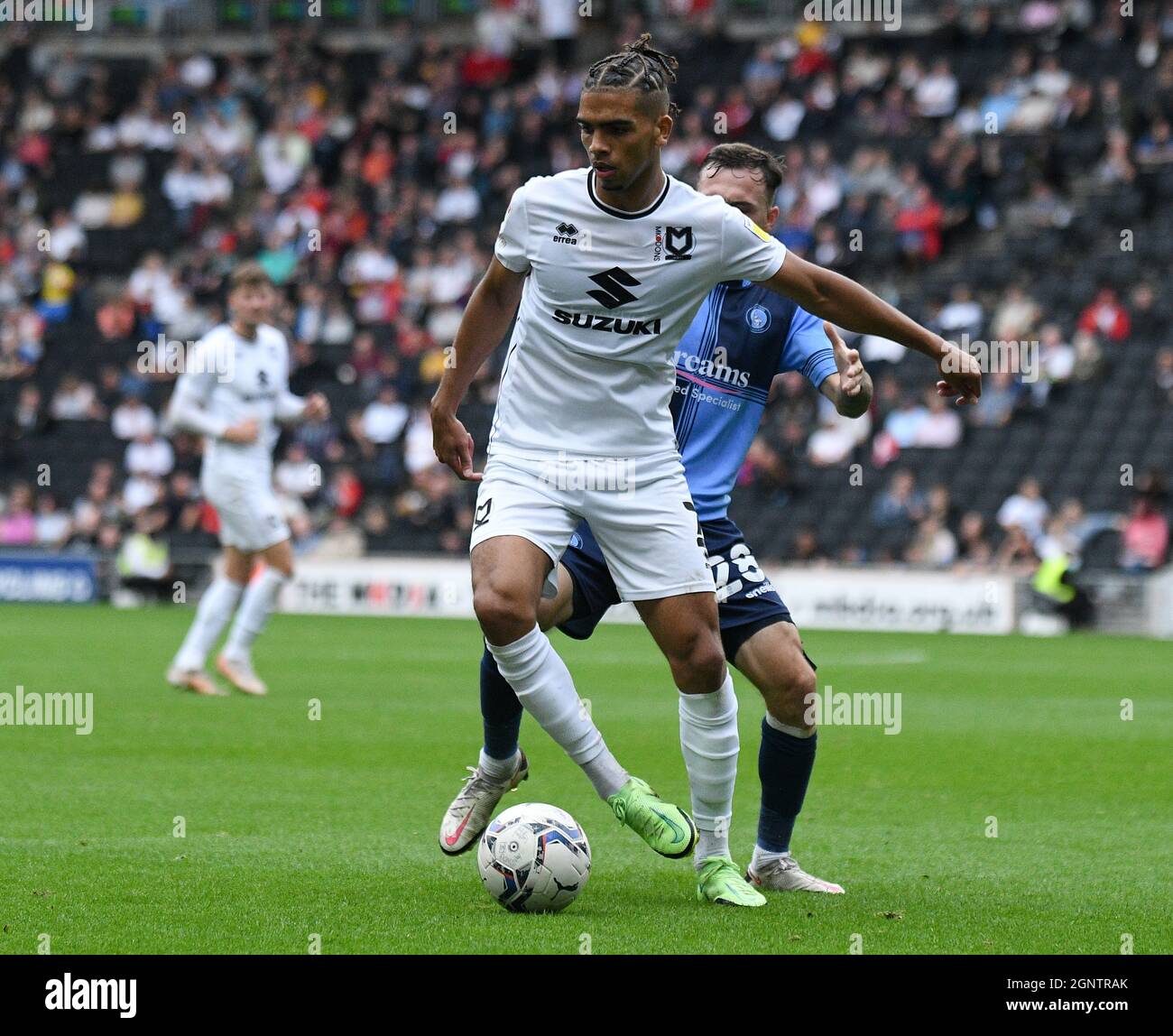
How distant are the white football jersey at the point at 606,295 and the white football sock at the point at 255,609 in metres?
6.94

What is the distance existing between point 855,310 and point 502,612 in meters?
1.38

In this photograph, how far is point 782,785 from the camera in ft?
20.3

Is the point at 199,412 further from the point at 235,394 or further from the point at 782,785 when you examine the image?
the point at 782,785

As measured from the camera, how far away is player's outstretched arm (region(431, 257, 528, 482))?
19.0 ft

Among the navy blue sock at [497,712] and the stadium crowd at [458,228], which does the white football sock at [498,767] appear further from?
the stadium crowd at [458,228]

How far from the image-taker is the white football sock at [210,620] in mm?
12367

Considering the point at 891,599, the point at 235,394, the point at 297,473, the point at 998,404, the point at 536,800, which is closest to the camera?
the point at 536,800

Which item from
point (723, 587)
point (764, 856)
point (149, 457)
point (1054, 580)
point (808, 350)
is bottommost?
point (1054, 580)

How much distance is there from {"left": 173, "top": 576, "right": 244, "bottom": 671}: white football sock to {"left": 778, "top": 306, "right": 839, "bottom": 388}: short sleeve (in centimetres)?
665

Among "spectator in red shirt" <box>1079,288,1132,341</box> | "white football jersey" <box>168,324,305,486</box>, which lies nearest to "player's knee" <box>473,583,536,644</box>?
"white football jersey" <box>168,324,305,486</box>

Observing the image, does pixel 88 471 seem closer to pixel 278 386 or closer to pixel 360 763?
pixel 278 386

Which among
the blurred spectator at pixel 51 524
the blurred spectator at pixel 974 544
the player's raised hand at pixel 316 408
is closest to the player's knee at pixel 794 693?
the player's raised hand at pixel 316 408

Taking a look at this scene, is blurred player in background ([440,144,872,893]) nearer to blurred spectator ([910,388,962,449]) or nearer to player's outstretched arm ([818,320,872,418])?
player's outstretched arm ([818,320,872,418])

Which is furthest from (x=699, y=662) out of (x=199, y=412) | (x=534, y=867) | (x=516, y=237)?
(x=199, y=412)
